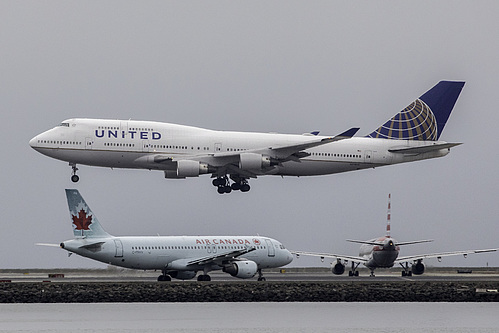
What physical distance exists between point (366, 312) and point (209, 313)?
9486mm

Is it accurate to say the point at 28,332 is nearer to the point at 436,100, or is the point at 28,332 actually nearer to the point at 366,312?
the point at 366,312

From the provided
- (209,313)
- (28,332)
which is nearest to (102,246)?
(209,313)

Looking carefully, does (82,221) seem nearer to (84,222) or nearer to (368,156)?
(84,222)

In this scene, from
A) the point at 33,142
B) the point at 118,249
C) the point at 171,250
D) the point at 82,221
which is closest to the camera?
the point at 33,142

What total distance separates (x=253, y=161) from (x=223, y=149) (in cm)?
233

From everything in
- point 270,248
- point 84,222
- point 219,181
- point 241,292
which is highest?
point 219,181

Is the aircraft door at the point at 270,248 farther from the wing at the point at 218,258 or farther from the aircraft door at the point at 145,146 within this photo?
the aircraft door at the point at 145,146

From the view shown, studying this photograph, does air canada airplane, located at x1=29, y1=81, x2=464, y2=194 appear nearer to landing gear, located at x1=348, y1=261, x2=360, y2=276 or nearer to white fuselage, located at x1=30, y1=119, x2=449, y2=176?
white fuselage, located at x1=30, y1=119, x2=449, y2=176

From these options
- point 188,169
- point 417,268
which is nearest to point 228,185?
point 188,169

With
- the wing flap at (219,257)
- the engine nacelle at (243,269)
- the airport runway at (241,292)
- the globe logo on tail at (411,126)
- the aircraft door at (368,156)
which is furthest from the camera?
the globe logo on tail at (411,126)

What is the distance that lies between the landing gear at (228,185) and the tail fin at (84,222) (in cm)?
1086

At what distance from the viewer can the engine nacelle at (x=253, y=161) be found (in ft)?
281

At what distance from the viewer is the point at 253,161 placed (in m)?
85.9

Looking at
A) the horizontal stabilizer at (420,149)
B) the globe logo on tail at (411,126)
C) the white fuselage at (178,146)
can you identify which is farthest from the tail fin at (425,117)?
the horizontal stabilizer at (420,149)
